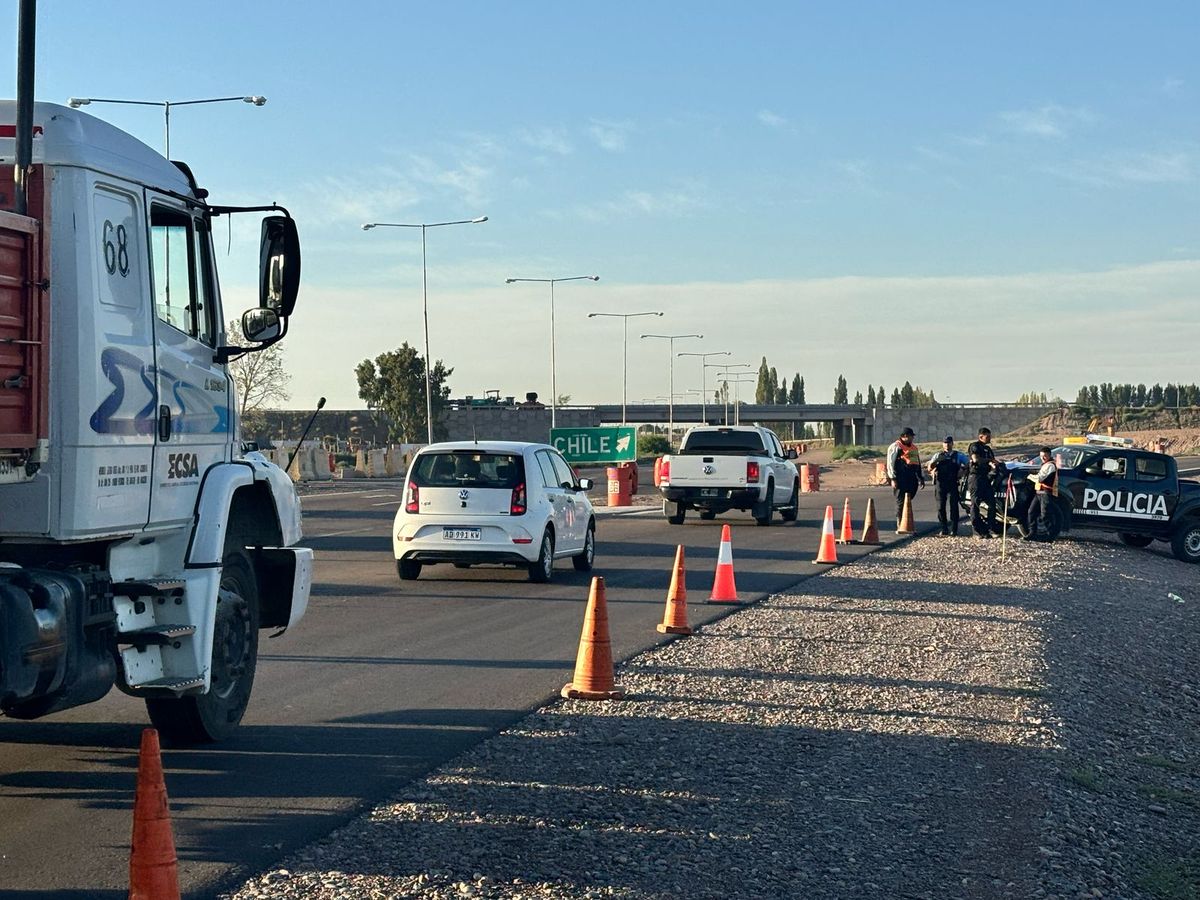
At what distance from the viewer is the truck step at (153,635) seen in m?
7.12

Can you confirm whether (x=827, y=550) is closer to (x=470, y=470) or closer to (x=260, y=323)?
(x=470, y=470)

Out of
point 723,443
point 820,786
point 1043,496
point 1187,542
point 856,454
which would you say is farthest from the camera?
point 856,454

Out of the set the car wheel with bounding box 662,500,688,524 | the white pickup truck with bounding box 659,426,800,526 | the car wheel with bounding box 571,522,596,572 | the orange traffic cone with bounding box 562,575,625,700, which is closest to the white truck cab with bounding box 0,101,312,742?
the orange traffic cone with bounding box 562,575,625,700

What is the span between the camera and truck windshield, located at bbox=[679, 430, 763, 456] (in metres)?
29.4

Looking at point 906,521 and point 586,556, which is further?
point 906,521

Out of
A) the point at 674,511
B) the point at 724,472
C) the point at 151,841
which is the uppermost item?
the point at 724,472

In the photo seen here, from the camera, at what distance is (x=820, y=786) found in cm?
761

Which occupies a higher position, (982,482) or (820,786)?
(982,482)

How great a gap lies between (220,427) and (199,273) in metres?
0.89

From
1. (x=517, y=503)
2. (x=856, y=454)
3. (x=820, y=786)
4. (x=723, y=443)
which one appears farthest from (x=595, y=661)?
(x=856, y=454)

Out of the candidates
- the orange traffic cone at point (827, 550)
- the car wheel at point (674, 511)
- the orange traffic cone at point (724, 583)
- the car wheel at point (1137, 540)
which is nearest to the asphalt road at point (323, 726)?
the orange traffic cone at point (724, 583)

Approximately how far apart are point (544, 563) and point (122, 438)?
11.1 metres

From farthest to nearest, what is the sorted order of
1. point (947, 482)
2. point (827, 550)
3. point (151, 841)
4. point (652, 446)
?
1. point (652, 446)
2. point (947, 482)
3. point (827, 550)
4. point (151, 841)

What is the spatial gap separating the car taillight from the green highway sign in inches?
995
